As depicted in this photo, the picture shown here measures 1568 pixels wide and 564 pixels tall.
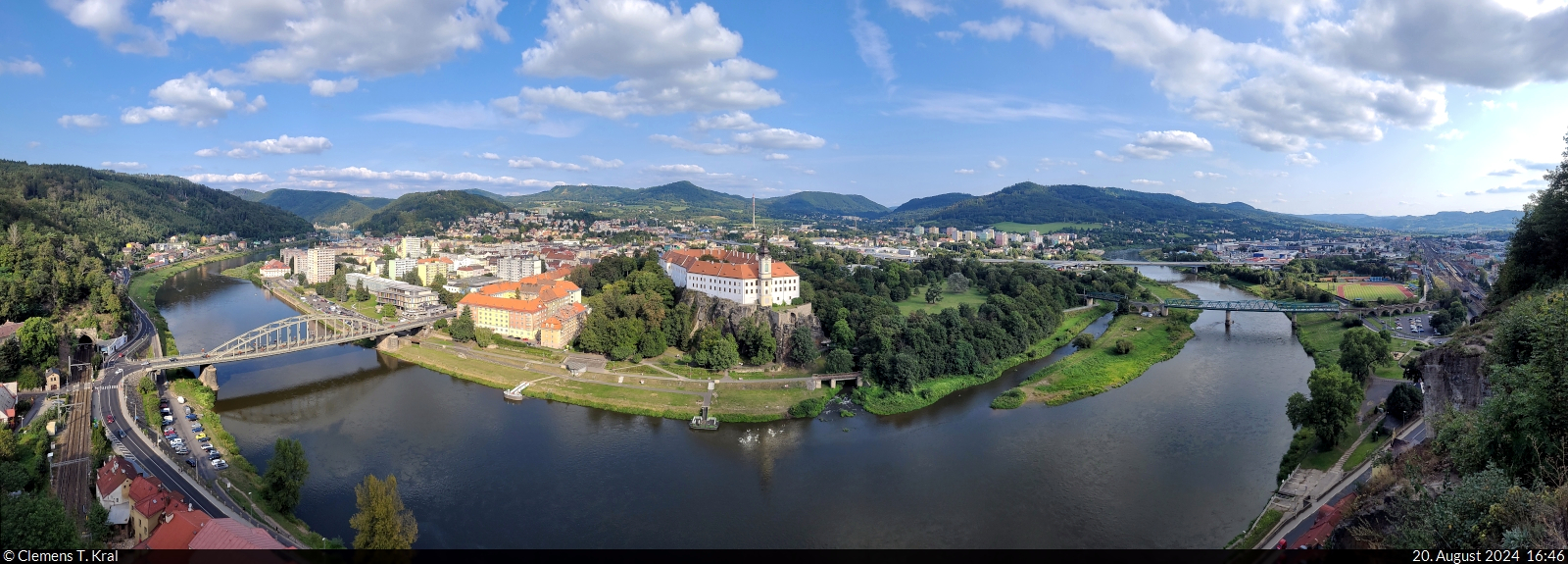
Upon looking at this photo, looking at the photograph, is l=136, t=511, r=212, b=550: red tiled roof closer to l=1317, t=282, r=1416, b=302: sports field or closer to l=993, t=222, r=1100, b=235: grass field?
l=1317, t=282, r=1416, b=302: sports field

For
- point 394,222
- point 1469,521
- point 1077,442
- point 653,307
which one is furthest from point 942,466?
point 394,222

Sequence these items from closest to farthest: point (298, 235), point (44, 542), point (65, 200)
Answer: point (44, 542) < point (65, 200) < point (298, 235)

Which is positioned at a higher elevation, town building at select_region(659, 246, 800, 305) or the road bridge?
town building at select_region(659, 246, 800, 305)

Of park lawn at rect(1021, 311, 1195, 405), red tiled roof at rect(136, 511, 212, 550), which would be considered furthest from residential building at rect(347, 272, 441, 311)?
park lawn at rect(1021, 311, 1195, 405)

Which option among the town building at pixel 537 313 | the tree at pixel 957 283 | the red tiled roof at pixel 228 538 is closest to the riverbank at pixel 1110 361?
the tree at pixel 957 283

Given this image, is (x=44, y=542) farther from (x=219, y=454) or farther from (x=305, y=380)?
(x=305, y=380)

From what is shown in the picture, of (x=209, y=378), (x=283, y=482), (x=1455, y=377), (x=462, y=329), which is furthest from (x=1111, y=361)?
(x=209, y=378)

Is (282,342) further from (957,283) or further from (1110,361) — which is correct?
(957,283)

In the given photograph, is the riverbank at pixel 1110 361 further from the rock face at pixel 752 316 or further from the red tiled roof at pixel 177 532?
the red tiled roof at pixel 177 532
